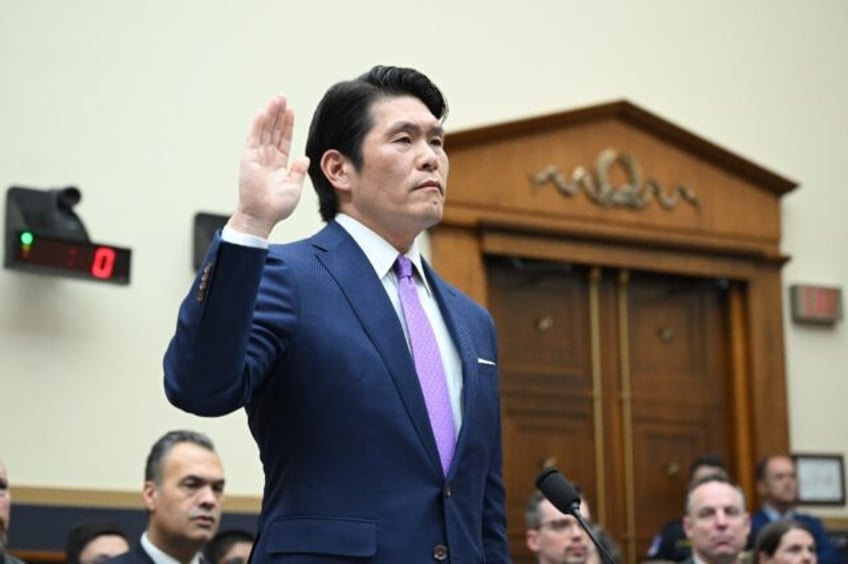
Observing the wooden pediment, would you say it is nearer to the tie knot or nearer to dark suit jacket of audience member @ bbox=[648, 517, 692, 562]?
dark suit jacket of audience member @ bbox=[648, 517, 692, 562]

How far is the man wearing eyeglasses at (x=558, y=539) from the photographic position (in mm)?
5586

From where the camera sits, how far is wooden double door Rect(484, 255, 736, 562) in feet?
24.8

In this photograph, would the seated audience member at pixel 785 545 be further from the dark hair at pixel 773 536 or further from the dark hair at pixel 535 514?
the dark hair at pixel 535 514

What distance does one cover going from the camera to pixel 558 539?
5.62 metres

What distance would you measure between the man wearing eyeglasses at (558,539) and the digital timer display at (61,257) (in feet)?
6.00

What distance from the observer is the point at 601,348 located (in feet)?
25.8

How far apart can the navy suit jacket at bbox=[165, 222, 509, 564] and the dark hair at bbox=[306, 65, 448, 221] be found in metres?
0.20

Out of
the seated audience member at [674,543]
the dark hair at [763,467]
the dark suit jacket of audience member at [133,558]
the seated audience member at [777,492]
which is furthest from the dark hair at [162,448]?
the dark hair at [763,467]

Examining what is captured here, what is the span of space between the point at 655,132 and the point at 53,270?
336 centimetres

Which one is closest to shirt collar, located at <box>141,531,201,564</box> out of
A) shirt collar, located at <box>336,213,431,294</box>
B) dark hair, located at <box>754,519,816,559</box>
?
dark hair, located at <box>754,519,816,559</box>

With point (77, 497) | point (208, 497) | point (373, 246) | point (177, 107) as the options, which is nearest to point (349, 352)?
point (373, 246)

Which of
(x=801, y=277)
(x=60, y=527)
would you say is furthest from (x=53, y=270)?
(x=801, y=277)

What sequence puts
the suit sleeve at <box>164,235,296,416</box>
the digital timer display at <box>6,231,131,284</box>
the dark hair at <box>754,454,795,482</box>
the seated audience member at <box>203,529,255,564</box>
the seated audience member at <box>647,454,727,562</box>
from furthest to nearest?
the dark hair at <box>754,454,795,482</box> → the seated audience member at <box>647,454,727,562</box> → the digital timer display at <box>6,231,131,284</box> → the seated audience member at <box>203,529,255,564</box> → the suit sleeve at <box>164,235,296,416</box>

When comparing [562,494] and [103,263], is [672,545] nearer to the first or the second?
[103,263]
